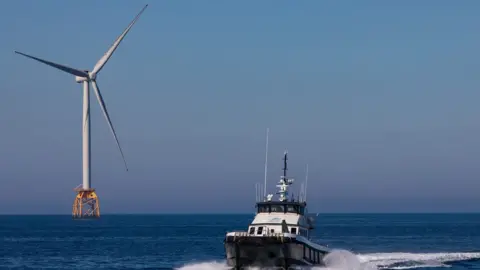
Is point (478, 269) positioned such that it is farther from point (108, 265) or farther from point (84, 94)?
point (84, 94)

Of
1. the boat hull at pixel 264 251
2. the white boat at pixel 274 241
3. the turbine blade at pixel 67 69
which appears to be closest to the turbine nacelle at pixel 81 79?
the turbine blade at pixel 67 69

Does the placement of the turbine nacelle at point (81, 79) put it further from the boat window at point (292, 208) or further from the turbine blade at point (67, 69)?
the boat window at point (292, 208)

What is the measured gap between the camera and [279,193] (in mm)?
86188

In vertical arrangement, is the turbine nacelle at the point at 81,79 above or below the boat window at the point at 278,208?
above

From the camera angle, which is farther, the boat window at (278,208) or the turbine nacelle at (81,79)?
the turbine nacelle at (81,79)

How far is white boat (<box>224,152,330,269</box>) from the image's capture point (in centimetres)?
7538

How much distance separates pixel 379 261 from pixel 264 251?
32.7 m

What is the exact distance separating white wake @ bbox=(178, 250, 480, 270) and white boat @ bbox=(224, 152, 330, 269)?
373cm

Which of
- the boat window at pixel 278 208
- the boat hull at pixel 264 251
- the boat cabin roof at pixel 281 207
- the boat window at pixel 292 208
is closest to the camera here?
the boat hull at pixel 264 251

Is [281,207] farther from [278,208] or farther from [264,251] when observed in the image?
[264,251]

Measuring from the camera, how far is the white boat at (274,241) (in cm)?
7538

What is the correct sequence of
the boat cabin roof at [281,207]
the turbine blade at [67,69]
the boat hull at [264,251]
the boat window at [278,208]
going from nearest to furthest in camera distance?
the boat hull at [264,251] → the boat cabin roof at [281,207] → the boat window at [278,208] → the turbine blade at [67,69]

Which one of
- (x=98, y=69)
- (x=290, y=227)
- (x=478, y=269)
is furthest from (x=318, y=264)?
(x=98, y=69)

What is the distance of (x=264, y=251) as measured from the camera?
75.6 metres
